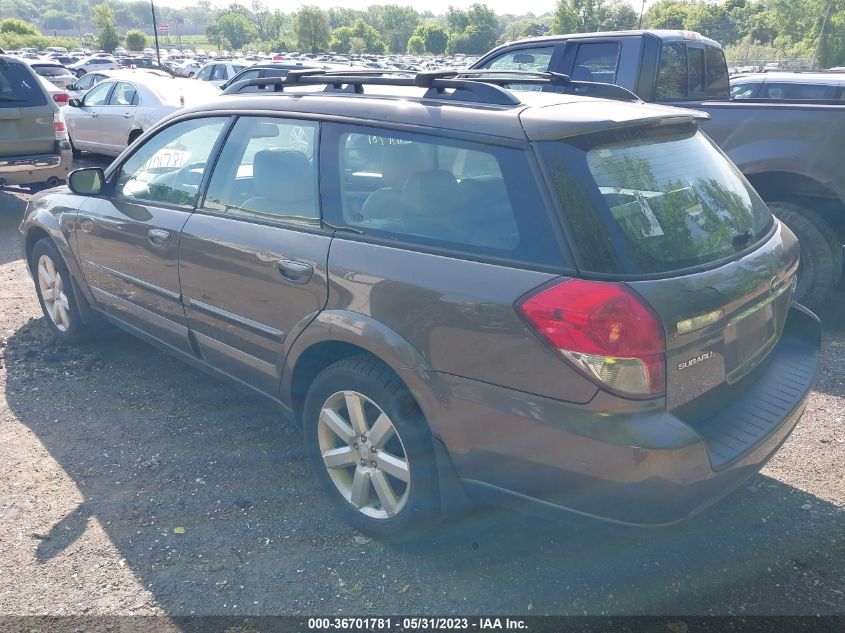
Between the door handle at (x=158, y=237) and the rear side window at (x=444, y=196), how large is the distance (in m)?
1.23

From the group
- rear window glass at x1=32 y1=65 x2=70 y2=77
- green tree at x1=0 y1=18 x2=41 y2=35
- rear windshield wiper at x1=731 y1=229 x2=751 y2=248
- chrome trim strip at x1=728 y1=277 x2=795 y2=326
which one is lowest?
chrome trim strip at x1=728 y1=277 x2=795 y2=326

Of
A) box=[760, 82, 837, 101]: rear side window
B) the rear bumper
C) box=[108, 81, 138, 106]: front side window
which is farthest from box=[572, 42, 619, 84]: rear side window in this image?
box=[108, 81, 138, 106]: front side window

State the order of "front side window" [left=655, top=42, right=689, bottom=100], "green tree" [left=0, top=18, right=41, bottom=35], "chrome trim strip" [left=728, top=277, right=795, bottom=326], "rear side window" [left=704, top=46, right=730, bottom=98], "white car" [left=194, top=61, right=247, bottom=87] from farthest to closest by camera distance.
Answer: "green tree" [left=0, top=18, right=41, bottom=35] < "white car" [left=194, top=61, right=247, bottom=87] < "rear side window" [left=704, top=46, right=730, bottom=98] < "front side window" [left=655, top=42, right=689, bottom=100] < "chrome trim strip" [left=728, top=277, right=795, bottom=326]

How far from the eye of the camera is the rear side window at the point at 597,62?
6.47 metres

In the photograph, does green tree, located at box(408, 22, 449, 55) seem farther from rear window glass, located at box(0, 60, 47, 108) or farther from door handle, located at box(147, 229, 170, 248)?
door handle, located at box(147, 229, 170, 248)

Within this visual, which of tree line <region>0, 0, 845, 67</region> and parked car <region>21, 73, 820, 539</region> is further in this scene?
tree line <region>0, 0, 845, 67</region>

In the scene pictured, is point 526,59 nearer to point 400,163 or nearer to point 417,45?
point 400,163

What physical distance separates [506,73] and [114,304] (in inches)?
107

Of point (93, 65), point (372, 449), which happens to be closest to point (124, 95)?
point (372, 449)

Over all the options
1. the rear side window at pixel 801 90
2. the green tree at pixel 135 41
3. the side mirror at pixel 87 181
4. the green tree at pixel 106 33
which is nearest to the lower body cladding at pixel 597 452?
the side mirror at pixel 87 181

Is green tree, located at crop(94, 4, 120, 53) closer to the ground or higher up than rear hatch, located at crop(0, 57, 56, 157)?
higher up

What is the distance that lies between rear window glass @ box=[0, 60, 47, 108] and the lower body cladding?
8.50 m

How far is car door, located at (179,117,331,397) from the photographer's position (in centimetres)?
299

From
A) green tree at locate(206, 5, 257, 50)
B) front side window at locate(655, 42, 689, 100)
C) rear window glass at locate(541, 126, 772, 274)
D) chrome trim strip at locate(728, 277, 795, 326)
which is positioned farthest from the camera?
green tree at locate(206, 5, 257, 50)
